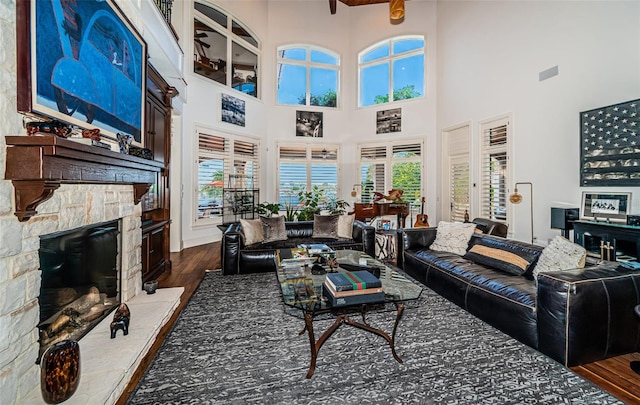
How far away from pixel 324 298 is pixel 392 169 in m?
6.10

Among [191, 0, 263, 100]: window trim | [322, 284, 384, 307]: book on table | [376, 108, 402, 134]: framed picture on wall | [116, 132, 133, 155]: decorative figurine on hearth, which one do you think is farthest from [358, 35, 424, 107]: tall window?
[116, 132, 133, 155]: decorative figurine on hearth

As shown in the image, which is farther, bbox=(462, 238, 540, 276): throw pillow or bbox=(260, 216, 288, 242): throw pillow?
bbox=(260, 216, 288, 242): throw pillow

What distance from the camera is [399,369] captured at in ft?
6.46

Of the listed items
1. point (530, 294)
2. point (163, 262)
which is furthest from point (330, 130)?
point (530, 294)

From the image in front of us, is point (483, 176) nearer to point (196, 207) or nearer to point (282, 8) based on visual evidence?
point (196, 207)

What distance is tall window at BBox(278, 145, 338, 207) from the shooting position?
25.6 ft

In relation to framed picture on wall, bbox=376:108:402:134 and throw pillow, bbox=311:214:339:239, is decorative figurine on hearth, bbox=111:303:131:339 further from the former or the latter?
framed picture on wall, bbox=376:108:402:134

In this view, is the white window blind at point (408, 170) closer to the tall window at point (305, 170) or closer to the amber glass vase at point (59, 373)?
the tall window at point (305, 170)

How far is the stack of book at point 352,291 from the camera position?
204 centimetres

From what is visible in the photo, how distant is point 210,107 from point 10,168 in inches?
209

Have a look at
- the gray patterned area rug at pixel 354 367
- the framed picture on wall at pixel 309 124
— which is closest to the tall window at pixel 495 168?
the gray patterned area rug at pixel 354 367

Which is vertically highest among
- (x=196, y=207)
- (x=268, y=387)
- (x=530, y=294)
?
(x=196, y=207)

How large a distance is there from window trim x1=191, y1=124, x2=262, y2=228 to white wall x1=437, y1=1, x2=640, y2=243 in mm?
4771

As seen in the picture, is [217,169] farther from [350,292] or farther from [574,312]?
[574,312]
